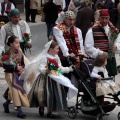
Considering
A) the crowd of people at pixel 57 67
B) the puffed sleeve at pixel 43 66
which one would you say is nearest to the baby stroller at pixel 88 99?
the crowd of people at pixel 57 67

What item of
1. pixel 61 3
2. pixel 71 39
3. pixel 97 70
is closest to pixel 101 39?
pixel 71 39

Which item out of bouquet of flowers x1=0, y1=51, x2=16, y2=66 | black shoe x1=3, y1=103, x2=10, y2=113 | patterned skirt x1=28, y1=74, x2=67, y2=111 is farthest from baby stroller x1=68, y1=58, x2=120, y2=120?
black shoe x1=3, y1=103, x2=10, y2=113

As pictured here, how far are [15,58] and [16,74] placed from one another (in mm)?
265

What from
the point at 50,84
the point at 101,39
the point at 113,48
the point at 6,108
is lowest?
the point at 6,108

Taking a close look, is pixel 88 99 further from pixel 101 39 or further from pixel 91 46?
pixel 101 39

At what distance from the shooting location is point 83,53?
10023 millimetres

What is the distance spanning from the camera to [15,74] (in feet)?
31.5

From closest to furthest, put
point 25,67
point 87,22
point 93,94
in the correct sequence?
point 93,94
point 25,67
point 87,22

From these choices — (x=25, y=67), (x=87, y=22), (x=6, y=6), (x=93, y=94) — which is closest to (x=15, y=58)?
(x=25, y=67)

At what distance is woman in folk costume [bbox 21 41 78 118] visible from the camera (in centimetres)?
918

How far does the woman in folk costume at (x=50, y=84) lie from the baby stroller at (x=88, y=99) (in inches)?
7.6

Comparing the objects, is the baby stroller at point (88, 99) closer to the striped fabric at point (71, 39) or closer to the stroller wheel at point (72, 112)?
the stroller wheel at point (72, 112)

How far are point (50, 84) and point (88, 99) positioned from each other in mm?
671

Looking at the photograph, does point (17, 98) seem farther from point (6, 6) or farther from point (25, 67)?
point (6, 6)
